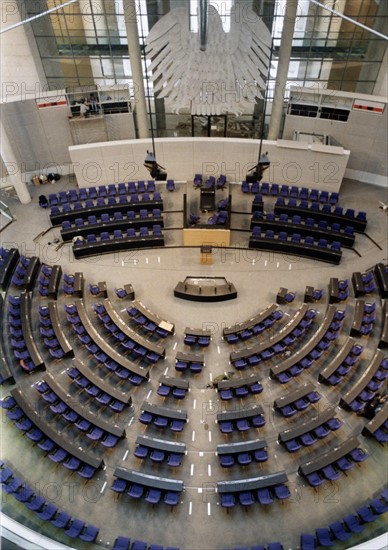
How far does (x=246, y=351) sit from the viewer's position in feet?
45.8

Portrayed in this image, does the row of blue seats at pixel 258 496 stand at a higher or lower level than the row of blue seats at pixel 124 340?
lower

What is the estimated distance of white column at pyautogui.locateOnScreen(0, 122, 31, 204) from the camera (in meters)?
17.8

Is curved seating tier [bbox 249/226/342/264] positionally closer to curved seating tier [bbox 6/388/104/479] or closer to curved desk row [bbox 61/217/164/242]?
curved desk row [bbox 61/217/164/242]

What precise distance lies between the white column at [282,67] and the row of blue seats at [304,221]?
4510mm

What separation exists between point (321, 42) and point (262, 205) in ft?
28.5

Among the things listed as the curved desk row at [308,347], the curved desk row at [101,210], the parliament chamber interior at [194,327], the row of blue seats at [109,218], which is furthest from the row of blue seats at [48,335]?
the curved desk row at [308,347]

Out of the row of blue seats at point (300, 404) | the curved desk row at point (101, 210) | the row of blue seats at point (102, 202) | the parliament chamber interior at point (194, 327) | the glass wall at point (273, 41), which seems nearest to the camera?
the parliament chamber interior at point (194, 327)

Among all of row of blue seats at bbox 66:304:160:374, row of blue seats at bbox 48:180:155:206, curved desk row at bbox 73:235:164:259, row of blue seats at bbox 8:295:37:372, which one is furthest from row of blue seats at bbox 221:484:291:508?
row of blue seats at bbox 48:180:155:206

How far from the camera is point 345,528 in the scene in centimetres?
1018

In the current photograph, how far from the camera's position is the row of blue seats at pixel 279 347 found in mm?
13766

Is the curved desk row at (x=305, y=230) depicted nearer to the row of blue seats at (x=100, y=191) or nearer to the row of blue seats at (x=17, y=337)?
the row of blue seats at (x=100, y=191)

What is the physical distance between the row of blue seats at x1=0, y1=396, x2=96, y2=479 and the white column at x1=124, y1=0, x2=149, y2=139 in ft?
47.6

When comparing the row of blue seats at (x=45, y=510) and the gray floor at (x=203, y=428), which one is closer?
the row of blue seats at (x=45, y=510)

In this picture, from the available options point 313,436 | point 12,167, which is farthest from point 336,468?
point 12,167
